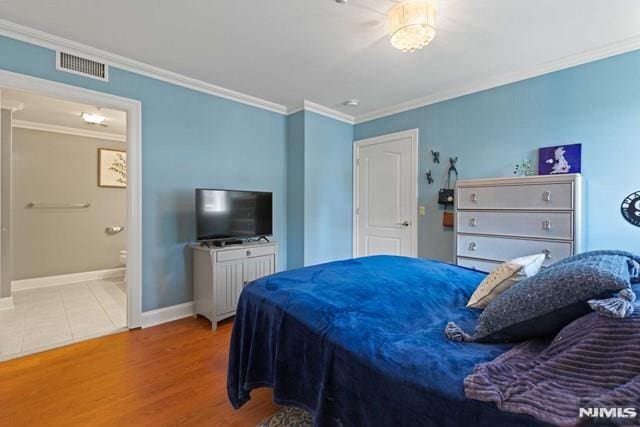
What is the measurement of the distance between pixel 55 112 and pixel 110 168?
1265mm

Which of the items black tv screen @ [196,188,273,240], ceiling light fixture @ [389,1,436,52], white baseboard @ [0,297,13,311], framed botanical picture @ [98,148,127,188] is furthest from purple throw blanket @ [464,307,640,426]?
framed botanical picture @ [98,148,127,188]

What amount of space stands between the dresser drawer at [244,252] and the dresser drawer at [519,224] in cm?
201

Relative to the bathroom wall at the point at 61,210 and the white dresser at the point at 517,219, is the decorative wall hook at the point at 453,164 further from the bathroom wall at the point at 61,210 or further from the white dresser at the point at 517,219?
the bathroom wall at the point at 61,210

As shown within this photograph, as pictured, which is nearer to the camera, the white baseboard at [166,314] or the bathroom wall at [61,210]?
the white baseboard at [166,314]

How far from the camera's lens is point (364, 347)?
1.08 m

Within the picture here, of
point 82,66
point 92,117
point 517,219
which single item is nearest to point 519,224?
point 517,219

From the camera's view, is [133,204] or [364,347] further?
[133,204]

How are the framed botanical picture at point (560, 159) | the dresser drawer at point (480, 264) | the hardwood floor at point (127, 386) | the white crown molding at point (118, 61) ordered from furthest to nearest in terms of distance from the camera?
the dresser drawer at point (480, 264)
the framed botanical picture at point (560, 159)
the white crown molding at point (118, 61)
the hardwood floor at point (127, 386)

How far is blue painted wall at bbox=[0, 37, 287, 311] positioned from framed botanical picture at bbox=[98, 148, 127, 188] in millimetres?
2731

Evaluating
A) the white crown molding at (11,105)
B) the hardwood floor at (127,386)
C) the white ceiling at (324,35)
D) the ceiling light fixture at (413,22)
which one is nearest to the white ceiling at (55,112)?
the white crown molding at (11,105)

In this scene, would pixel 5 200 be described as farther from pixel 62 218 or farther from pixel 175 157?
pixel 175 157

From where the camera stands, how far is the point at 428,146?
12.1 ft

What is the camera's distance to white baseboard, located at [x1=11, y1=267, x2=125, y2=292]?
4.23m

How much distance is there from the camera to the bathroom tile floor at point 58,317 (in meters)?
2.55
